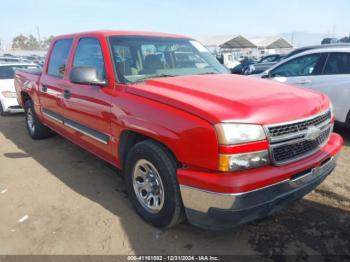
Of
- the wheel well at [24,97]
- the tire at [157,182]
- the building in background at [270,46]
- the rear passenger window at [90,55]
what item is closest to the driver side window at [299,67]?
the rear passenger window at [90,55]

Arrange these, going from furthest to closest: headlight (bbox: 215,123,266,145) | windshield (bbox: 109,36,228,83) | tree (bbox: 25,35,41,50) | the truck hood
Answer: tree (bbox: 25,35,41,50)
windshield (bbox: 109,36,228,83)
the truck hood
headlight (bbox: 215,123,266,145)

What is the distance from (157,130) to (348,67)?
4.32m

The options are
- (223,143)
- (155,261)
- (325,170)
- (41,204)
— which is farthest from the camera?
(41,204)

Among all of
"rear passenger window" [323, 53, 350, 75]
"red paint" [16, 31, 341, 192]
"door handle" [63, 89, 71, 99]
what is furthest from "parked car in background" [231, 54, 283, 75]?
"red paint" [16, 31, 341, 192]

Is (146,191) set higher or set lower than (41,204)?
higher

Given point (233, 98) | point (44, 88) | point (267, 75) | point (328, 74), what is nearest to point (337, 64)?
point (328, 74)

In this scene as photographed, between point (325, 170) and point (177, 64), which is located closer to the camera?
point (325, 170)

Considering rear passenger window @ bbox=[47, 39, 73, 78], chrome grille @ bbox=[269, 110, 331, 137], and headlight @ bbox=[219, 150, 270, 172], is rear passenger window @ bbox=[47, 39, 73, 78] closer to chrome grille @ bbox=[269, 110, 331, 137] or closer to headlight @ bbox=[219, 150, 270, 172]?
headlight @ bbox=[219, 150, 270, 172]

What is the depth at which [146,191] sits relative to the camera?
10.5ft

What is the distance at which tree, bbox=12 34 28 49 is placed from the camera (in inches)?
3646

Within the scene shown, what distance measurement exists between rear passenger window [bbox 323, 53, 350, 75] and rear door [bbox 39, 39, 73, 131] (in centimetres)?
442

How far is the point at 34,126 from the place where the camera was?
633cm

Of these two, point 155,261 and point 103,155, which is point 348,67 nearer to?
point 103,155

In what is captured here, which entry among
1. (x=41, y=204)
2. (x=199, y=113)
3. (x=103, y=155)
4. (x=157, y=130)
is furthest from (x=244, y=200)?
(x=41, y=204)
